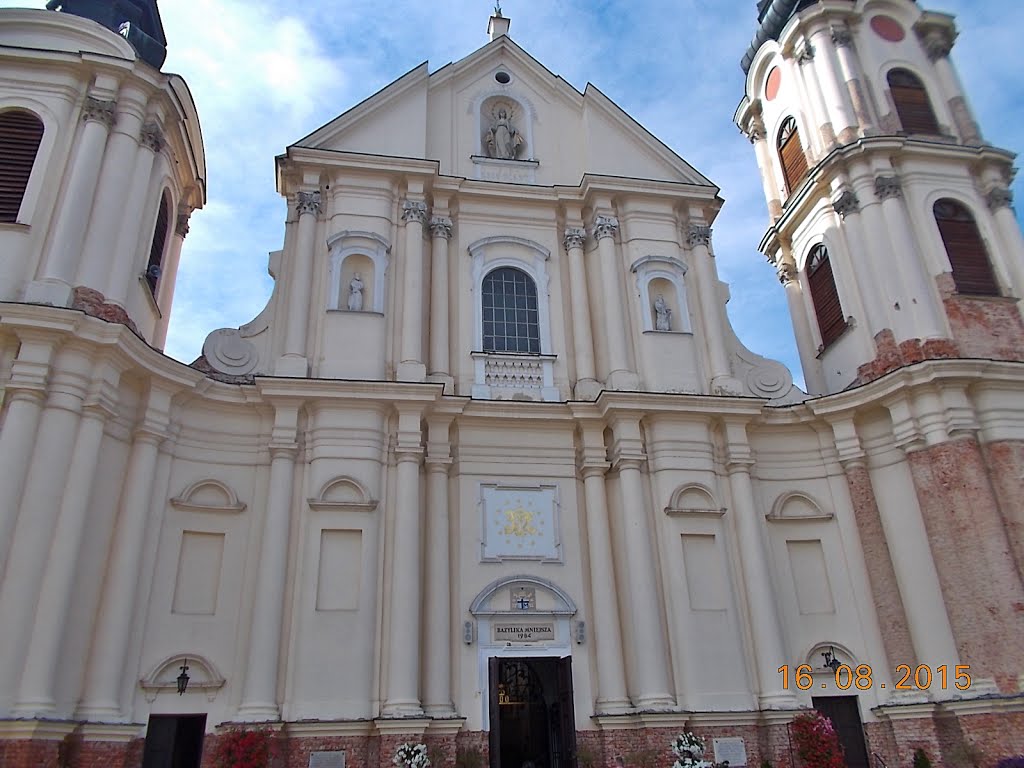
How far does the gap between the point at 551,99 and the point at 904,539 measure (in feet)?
43.3

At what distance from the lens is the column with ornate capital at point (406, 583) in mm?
13477

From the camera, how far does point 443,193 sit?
18.7 m

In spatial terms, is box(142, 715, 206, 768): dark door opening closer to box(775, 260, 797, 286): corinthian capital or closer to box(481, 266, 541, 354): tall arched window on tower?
box(481, 266, 541, 354): tall arched window on tower

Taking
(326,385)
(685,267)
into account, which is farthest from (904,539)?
(326,385)

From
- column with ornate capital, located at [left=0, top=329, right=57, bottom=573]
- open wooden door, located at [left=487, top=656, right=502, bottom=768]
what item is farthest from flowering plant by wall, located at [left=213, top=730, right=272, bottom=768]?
column with ornate capital, located at [left=0, top=329, right=57, bottom=573]

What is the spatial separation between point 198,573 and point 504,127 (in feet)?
41.1

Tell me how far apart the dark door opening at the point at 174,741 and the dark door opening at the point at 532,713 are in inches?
188

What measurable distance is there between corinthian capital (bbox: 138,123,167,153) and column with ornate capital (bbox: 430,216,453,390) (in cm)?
567

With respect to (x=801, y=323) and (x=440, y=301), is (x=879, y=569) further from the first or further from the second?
(x=440, y=301)

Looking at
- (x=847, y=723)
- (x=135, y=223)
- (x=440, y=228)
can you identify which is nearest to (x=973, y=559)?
(x=847, y=723)

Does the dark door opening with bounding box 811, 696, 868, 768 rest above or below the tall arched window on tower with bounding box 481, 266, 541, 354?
below

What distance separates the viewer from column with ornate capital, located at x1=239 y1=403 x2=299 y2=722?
13156 mm
